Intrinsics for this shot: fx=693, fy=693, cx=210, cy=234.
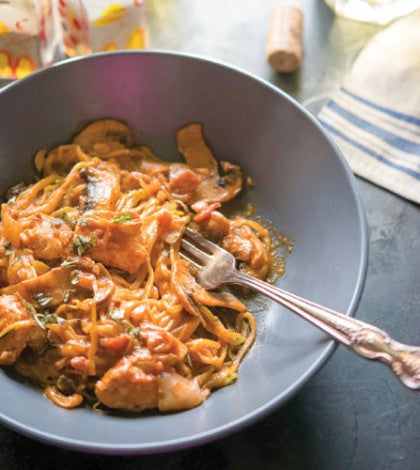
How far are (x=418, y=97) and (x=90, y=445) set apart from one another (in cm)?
261

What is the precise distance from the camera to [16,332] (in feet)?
8.63

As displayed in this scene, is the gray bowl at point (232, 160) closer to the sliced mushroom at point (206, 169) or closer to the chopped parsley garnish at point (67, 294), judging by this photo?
the sliced mushroom at point (206, 169)

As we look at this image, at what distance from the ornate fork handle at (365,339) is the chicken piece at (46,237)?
96 centimetres

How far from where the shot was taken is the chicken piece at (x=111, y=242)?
2883 millimetres

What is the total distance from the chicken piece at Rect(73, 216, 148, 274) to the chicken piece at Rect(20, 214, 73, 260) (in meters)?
0.06

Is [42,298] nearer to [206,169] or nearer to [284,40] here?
[206,169]

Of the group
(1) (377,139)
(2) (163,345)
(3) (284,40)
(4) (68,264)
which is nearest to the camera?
(2) (163,345)

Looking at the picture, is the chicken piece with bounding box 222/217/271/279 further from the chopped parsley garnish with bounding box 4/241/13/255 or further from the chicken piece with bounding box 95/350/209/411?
the chopped parsley garnish with bounding box 4/241/13/255

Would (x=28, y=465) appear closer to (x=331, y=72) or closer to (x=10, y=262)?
(x=10, y=262)

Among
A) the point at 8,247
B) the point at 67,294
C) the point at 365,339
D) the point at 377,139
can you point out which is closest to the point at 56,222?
the point at 8,247

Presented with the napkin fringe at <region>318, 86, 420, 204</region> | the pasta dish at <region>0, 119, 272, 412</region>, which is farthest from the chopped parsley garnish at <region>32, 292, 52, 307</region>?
the napkin fringe at <region>318, 86, 420, 204</region>

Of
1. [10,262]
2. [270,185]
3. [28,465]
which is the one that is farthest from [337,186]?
[28,465]

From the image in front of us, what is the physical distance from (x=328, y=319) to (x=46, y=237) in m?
1.21

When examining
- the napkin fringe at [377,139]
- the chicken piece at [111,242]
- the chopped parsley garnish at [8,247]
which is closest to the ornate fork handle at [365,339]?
the chicken piece at [111,242]
